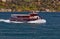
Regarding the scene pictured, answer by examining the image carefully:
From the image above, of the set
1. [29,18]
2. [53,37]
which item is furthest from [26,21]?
[53,37]

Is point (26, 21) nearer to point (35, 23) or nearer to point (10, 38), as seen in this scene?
point (35, 23)

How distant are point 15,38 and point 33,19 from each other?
6476 centimetres

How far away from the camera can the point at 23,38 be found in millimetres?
106625

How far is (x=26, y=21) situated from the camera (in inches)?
6732

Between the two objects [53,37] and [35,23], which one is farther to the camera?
[35,23]

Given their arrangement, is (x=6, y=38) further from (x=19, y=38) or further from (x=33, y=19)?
(x=33, y=19)

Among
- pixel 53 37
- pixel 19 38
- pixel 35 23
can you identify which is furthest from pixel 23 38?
pixel 35 23

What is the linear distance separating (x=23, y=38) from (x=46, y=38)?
6.40m

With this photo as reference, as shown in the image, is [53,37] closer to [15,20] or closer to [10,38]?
[10,38]

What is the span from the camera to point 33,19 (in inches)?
6688

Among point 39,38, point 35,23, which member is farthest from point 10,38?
point 35,23

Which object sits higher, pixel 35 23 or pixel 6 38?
pixel 6 38

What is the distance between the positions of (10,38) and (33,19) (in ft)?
213

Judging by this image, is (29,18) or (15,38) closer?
(15,38)
